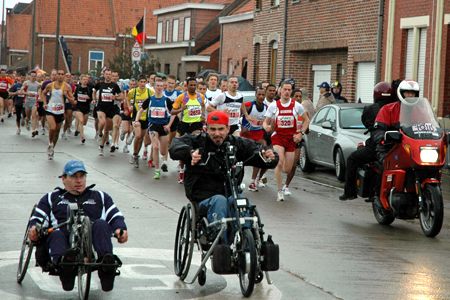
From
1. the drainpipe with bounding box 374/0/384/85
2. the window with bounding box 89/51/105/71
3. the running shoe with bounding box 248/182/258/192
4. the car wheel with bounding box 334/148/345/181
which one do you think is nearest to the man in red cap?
the running shoe with bounding box 248/182/258/192

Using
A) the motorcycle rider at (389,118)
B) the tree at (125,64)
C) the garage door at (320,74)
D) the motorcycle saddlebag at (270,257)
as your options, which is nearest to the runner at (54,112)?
the motorcycle rider at (389,118)

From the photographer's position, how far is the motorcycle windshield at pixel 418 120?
30.0 ft

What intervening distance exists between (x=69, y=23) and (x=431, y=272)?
243 ft

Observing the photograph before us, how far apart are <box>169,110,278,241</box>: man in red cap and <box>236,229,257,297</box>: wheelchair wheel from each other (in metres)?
0.57

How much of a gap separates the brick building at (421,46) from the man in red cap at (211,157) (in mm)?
14696

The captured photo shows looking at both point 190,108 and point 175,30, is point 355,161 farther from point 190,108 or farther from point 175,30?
point 175,30

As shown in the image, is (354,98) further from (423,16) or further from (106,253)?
(106,253)

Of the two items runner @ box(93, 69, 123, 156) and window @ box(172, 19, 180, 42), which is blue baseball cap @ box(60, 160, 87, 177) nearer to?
runner @ box(93, 69, 123, 156)

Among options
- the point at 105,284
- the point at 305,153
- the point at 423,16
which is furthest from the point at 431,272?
the point at 423,16

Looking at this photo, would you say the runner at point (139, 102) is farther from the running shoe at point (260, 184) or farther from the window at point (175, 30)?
the window at point (175, 30)

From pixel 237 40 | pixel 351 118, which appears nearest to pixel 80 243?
pixel 351 118

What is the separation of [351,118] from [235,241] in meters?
10.4

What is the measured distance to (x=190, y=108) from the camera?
14.6 m

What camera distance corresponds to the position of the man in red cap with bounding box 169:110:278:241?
627cm
